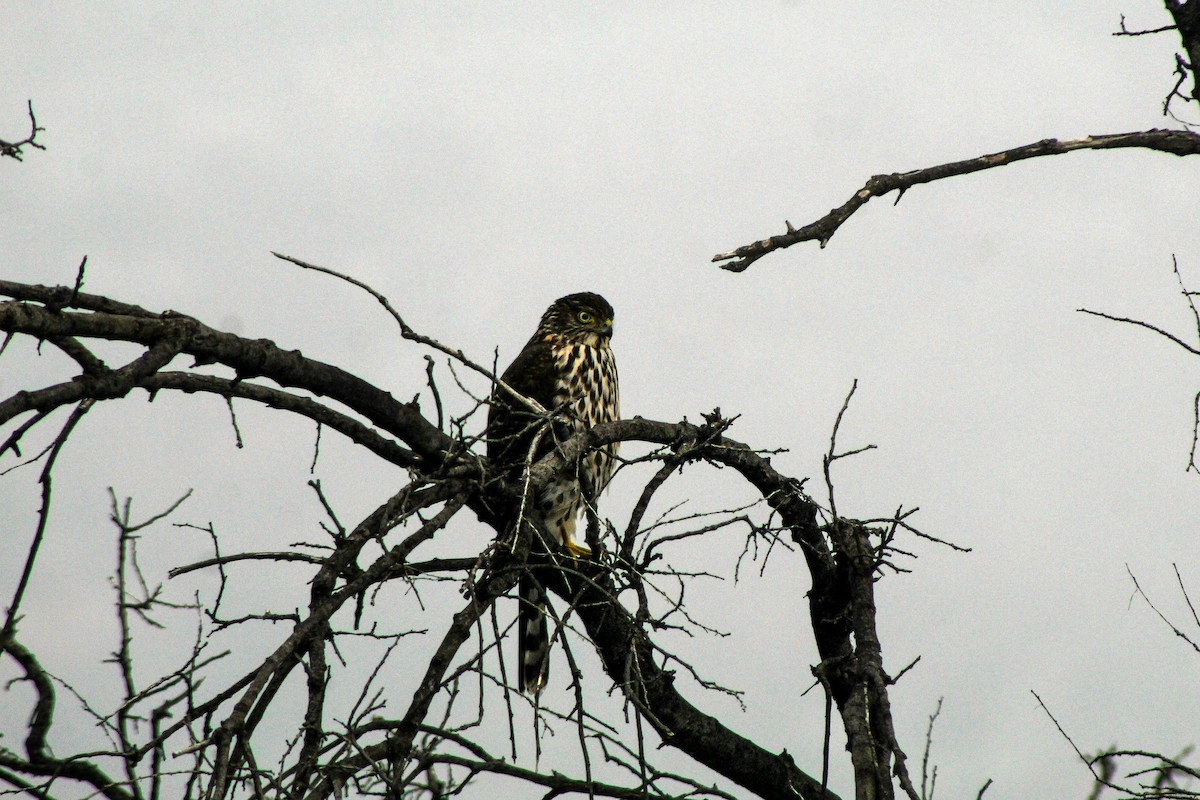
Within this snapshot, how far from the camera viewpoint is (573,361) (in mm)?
5891

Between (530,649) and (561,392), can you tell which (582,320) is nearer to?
(561,392)

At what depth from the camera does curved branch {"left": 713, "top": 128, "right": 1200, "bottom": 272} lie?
3.03 meters

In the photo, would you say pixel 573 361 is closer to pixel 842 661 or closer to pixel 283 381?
pixel 842 661

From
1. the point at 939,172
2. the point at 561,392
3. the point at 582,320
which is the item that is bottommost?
the point at 939,172

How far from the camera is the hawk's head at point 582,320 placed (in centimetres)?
615

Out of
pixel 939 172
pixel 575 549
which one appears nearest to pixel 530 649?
pixel 575 549

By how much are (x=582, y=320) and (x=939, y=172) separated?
3.15 meters

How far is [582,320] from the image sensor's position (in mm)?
6246

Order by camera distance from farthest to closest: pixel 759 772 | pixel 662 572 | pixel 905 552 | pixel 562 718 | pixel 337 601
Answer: pixel 759 772
pixel 905 552
pixel 662 572
pixel 562 718
pixel 337 601

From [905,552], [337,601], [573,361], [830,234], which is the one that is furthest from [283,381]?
[573,361]

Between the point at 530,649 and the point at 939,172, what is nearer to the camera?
the point at 939,172

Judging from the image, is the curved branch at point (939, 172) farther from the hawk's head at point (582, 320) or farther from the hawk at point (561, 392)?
the hawk's head at point (582, 320)

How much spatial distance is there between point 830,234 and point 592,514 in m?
1.11

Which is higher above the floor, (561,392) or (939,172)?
(561,392)
